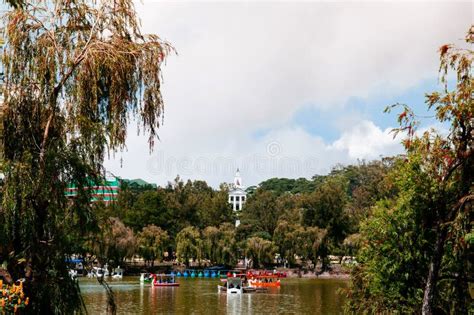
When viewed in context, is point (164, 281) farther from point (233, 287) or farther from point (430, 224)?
point (430, 224)

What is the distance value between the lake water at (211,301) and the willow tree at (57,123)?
1611 centimetres

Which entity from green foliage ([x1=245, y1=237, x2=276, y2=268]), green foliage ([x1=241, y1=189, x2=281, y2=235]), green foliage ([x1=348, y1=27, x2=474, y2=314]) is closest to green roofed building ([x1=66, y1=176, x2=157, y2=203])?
green foliage ([x1=348, y1=27, x2=474, y2=314])

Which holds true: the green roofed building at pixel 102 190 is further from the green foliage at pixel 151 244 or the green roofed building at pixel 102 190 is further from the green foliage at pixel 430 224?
the green foliage at pixel 151 244

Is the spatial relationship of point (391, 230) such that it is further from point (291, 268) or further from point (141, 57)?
point (291, 268)

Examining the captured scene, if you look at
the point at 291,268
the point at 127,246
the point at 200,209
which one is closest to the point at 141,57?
the point at 127,246

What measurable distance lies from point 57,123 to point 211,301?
72.1 ft

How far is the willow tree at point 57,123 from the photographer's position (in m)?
7.55

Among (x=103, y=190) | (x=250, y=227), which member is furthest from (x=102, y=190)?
(x=250, y=227)

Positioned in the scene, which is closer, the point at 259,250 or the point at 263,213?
the point at 259,250

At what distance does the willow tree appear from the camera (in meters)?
7.55

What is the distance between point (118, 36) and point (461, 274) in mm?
8027

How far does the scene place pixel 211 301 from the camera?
28.6 meters

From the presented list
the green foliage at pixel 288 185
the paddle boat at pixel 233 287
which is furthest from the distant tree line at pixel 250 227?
the green foliage at pixel 288 185

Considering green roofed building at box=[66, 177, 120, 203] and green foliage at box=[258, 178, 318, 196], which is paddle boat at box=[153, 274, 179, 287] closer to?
green roofed building at box=[66, 177, 120, 203]
